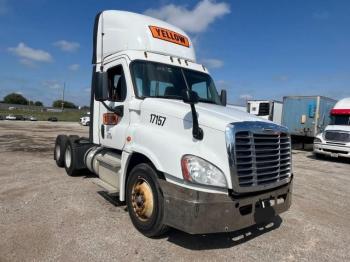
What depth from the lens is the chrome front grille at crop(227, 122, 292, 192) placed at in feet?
12.0

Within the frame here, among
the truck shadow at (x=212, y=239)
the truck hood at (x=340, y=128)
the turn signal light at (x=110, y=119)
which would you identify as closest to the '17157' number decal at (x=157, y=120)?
the turn signal light at (x=110, y=119)

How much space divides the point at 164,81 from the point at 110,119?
4.38ft

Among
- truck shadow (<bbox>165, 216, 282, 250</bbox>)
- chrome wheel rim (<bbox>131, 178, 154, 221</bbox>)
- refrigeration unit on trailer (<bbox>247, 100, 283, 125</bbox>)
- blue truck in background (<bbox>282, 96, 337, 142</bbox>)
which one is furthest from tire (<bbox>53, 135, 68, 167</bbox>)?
refrigeration unit on trailer (<bbox>247, 100, 283, 125</bbox>)

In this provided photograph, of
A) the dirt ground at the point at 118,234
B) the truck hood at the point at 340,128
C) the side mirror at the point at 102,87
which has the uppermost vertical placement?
the side mirror at the point at 102,87

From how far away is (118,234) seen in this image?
4.35 meters

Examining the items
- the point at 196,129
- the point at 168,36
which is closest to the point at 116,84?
the point at 168,36

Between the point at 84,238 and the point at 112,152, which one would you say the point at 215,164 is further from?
the point at 112,152

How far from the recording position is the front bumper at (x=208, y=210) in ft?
11.5

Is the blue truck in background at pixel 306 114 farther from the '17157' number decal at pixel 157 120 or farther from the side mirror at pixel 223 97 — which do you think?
the '17157' number decal at pixel 157 120

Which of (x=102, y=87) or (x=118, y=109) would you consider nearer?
(x=102, y=87)

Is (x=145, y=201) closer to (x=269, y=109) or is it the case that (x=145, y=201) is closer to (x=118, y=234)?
(x=118, y=234)

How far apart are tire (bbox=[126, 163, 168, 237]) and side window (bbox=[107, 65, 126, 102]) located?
144cm

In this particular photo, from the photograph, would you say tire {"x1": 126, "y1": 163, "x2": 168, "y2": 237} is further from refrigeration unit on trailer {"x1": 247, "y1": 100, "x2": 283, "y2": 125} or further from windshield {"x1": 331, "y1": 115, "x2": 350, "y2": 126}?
refrigeration unit on trailer {"x1": 247, "y1": 100, "x2": 283, "y2": 125}

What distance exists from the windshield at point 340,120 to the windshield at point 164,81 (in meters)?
12.4
